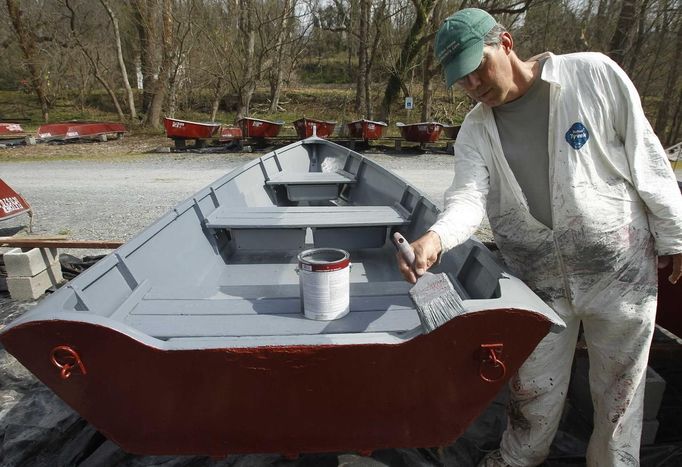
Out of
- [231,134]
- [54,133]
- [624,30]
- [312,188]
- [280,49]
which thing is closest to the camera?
[312,188]

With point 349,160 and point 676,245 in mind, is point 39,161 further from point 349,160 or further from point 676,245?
point 676,245

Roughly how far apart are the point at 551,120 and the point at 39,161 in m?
15.4

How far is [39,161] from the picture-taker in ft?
43.8

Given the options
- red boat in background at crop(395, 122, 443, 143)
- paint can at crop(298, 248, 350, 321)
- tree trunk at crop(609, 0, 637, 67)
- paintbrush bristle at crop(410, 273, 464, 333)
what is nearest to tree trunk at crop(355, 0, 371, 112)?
red boat in background at crop(395, 122, 443, 143)

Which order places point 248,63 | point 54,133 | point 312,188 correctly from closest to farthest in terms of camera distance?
point 312,188
point 54,133
point 248,63

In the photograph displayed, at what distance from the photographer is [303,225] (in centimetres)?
319

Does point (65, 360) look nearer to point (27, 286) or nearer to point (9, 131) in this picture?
point (27, 286)

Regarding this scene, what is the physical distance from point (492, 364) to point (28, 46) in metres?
28.6

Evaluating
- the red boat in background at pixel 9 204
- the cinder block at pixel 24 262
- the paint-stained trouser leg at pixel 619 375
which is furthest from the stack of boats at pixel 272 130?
the paint-stained trouser leg at pixel 619 375

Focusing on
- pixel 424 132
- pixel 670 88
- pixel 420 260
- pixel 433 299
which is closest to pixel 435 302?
pixel 433 299

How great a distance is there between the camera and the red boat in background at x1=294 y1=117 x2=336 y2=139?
15.1m

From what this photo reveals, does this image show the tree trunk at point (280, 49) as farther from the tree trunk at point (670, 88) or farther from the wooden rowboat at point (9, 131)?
the tree trunk at point (670, 88)

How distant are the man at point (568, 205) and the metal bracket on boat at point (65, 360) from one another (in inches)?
47.3

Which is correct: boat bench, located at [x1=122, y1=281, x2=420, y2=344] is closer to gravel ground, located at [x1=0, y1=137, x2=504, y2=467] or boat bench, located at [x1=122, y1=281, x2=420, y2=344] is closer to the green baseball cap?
gravel ground, located at [x1=0, y1=137, x2=504, y2=467]
